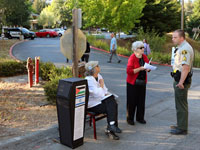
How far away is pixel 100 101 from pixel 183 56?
170cm

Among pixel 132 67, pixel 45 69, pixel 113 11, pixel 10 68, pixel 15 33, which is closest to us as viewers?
pixel 132 67

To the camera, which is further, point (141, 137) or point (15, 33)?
point (15, 33)

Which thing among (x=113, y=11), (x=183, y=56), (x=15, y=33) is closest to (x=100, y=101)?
(x=183, y=56)

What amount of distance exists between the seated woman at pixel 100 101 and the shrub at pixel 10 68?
6493 millimetres

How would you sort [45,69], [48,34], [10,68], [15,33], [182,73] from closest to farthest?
1. [182,73]
2. [45,69]
3. [10,68]
4. [15,33]
5. [48,34]

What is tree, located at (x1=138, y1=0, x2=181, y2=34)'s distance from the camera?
28984mm

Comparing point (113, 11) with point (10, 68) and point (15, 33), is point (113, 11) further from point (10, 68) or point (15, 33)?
point (10, 68)

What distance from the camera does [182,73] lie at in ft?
15.4

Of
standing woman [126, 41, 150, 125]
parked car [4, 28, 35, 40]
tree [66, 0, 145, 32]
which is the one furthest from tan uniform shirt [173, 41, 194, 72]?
parked car [4, 28, 35, 40]

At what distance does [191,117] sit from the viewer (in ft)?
20.1

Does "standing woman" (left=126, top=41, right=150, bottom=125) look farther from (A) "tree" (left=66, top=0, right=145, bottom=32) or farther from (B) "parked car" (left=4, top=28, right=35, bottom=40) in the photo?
(B) "parked car" (left=4, top=28, right=35, bottom=40)

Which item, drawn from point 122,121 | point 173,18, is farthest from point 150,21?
point 122,121

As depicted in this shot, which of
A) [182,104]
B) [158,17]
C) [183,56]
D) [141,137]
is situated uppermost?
[158,17]

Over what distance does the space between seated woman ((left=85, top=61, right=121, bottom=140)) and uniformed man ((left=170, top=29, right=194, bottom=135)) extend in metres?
1.20
